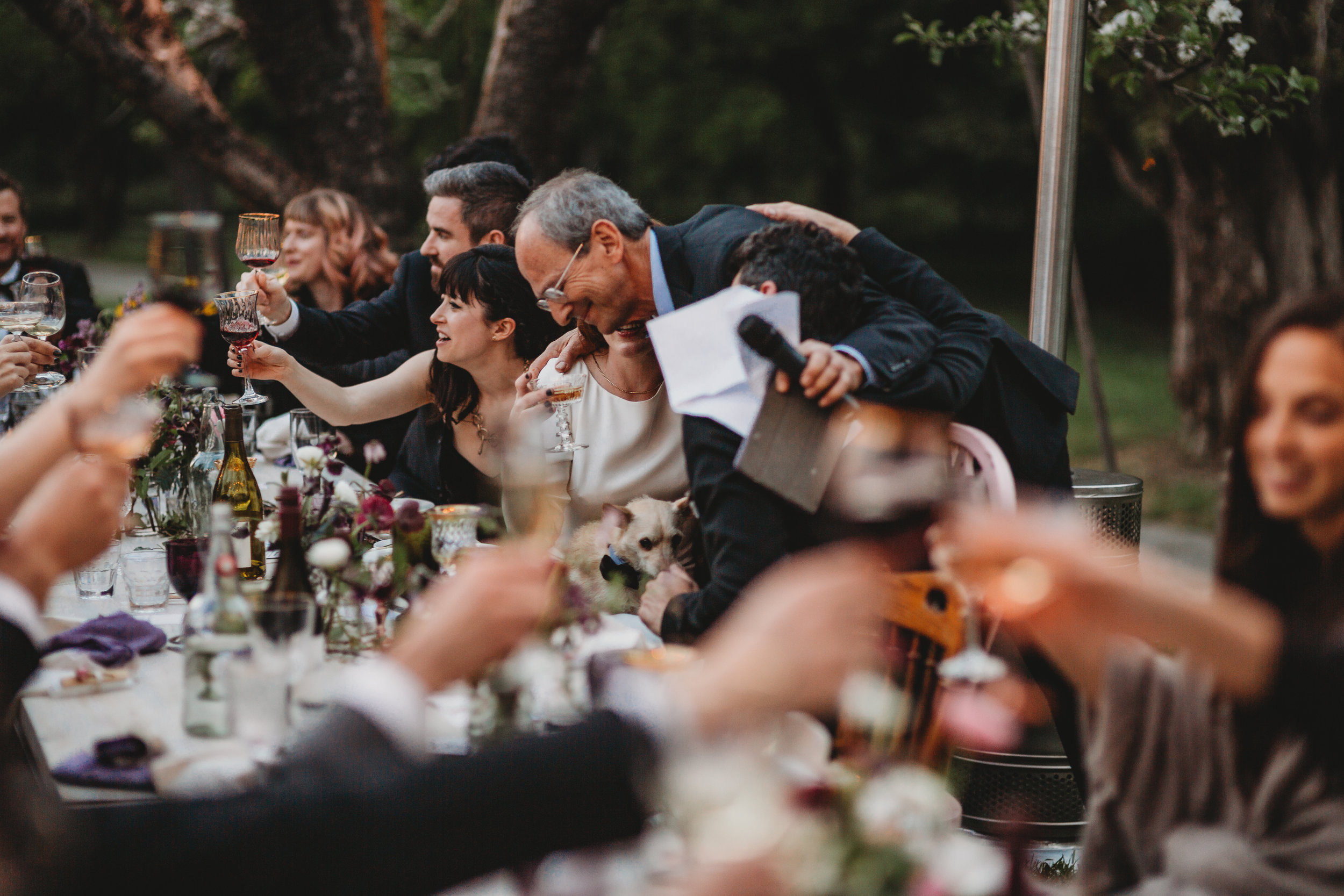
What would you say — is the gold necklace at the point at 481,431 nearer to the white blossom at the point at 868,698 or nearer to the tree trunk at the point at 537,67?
the white blossom at the point at 868,698

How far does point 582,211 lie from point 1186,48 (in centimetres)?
223

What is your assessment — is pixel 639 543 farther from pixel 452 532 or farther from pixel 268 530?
pixel 268 530

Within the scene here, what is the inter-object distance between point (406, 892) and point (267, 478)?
3.00 meters

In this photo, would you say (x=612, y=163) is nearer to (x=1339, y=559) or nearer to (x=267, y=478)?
(x=267, y=478)

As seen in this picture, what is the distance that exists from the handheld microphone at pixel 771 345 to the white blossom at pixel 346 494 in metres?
0.91

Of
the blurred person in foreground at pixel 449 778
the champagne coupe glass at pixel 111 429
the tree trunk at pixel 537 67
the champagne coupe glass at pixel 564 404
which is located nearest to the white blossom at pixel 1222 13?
the champagne coupe glass at pixel 564 404

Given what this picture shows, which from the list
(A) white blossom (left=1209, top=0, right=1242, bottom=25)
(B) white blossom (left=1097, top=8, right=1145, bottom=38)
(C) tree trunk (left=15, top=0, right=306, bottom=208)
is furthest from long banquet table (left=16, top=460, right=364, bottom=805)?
(C) tree trunk (left=15, top=0, right=306, bottom=208)

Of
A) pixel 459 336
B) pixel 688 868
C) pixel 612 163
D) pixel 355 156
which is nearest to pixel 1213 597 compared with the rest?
pixel 688 868

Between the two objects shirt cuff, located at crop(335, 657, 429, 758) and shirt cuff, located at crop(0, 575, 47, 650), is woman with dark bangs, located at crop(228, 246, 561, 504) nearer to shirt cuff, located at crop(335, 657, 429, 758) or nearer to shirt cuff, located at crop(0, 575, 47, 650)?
shirt cuff, located at crop(0, 575, 47, 650)

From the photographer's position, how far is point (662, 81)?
2066 cm

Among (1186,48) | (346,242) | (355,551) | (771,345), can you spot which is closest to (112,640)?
(355,551)

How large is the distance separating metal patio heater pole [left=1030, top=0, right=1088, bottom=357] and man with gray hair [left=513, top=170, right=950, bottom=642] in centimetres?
85

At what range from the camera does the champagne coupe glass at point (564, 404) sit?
3121 mm

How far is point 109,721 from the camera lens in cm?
205
